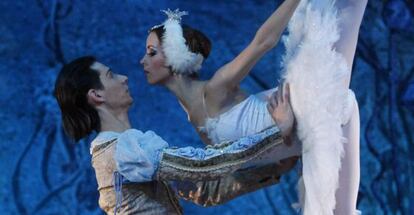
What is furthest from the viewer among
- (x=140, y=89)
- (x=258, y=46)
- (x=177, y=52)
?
(x=140, y=89)

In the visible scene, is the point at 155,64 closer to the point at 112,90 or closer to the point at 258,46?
the point at 112,90

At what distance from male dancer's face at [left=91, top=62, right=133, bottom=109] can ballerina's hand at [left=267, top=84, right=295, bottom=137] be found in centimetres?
44

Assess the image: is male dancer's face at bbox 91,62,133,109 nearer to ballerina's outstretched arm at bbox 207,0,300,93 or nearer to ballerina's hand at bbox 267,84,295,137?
ballerina's outstretched arm at bbox 207,0,300,93

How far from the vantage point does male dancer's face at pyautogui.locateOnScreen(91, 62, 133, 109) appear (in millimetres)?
2324

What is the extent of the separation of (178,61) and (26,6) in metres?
1.84

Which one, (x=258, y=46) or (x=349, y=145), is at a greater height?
(x=258, y=46)

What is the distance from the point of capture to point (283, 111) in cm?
215

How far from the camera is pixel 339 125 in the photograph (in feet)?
6.93

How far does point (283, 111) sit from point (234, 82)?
30 centimetres

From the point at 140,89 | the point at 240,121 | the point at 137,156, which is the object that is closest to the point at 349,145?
the point at 240,121

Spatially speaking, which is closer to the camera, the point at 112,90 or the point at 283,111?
the point at 283,111

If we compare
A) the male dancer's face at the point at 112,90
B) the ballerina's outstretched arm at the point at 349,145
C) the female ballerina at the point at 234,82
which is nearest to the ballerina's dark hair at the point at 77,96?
the male dancer's face at the point at 112,90

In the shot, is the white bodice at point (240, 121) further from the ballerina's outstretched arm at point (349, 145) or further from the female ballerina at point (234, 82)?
the ballerina's outstretched arm at point (349, 145)

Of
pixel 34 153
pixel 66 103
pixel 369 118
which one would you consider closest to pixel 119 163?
pixel 66 103
